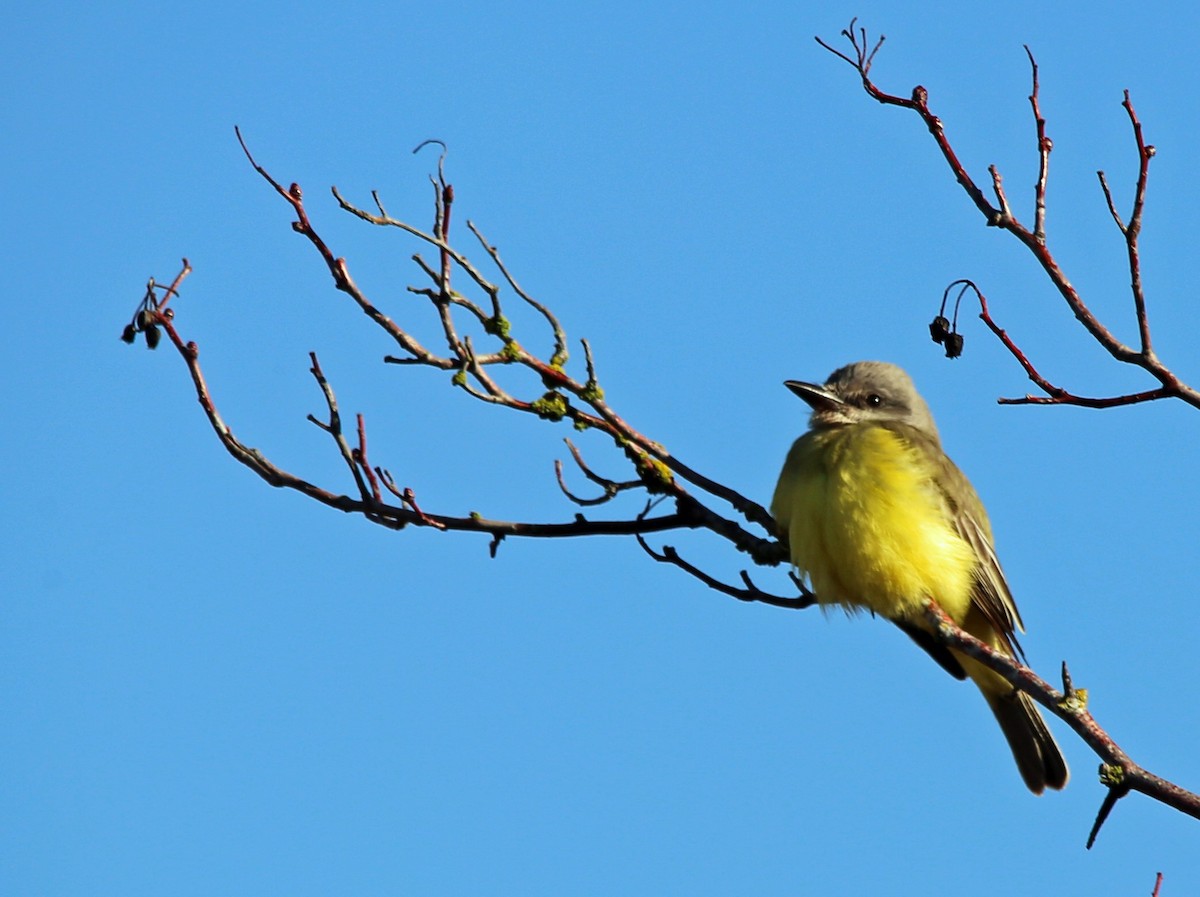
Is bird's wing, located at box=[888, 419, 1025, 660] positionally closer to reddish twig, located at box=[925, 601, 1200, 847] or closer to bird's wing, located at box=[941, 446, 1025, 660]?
bird's wing, located at box=[941, 446, 1025, 660]

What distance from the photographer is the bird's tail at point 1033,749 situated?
6445 millimetres

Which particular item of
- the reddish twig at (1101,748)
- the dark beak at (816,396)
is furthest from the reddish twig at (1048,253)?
the dark beak at (816,396)

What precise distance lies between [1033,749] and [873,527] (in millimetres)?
1415

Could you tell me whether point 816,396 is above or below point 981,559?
above

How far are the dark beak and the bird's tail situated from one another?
66.3 inches

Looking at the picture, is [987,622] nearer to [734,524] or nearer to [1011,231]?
[734,524]

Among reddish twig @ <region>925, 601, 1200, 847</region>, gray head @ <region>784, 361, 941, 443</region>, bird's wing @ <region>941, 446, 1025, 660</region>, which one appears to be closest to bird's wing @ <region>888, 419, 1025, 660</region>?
bird's wing @ <region>941, 446, 1025, 660</region>

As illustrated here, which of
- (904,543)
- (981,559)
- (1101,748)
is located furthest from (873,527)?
(1101,748)

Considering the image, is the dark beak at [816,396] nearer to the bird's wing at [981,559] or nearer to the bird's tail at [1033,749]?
the bird's wing at [981,559]

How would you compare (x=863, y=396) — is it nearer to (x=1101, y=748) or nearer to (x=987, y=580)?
(x=987, y=580)

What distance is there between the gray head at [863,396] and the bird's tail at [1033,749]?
1511 mm

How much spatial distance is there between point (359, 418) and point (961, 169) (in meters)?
2.15

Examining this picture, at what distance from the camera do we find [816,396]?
23.3 feet

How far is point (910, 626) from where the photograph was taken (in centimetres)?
635
